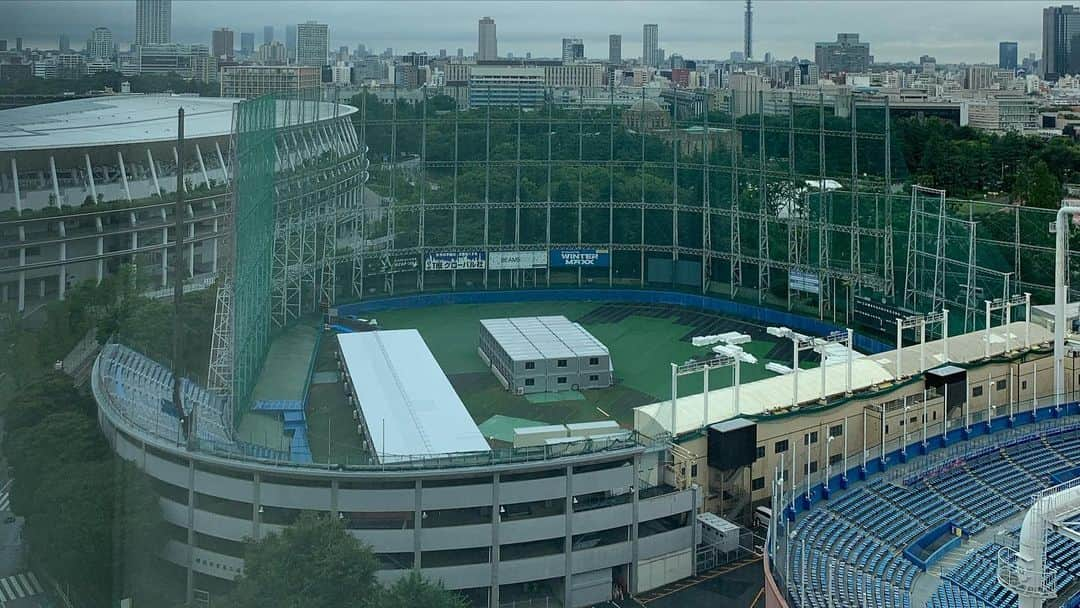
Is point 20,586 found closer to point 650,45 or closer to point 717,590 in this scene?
point 717,590

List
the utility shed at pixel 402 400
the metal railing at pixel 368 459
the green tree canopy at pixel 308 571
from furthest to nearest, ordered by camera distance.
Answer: the utility shed at pixel 402 400
the metal railing at pixel 368 459
the green tree canopy at pixel 308 571

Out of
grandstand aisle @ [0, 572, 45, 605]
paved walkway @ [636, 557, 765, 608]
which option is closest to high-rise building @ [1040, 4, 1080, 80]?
paved walkway @ [636, 557, 765, 608]

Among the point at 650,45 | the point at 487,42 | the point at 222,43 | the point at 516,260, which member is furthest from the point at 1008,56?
the point at 222,43

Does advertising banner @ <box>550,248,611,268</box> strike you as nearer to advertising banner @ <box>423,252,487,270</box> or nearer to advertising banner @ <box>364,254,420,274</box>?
advertising banner @ <box>423,252,487,270</box>

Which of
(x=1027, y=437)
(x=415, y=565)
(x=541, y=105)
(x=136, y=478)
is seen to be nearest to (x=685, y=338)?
(x=541, y=105)

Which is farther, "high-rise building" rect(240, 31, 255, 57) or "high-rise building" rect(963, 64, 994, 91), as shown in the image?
"high-rise building" rect(963, 64, 994, 91)

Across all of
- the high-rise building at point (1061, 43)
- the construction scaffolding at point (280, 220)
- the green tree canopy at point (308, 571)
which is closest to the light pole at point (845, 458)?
the green tree canopy at point (308, 571)

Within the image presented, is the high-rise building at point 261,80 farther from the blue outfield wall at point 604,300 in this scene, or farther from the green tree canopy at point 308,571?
the green tree canopy at point 308,571
